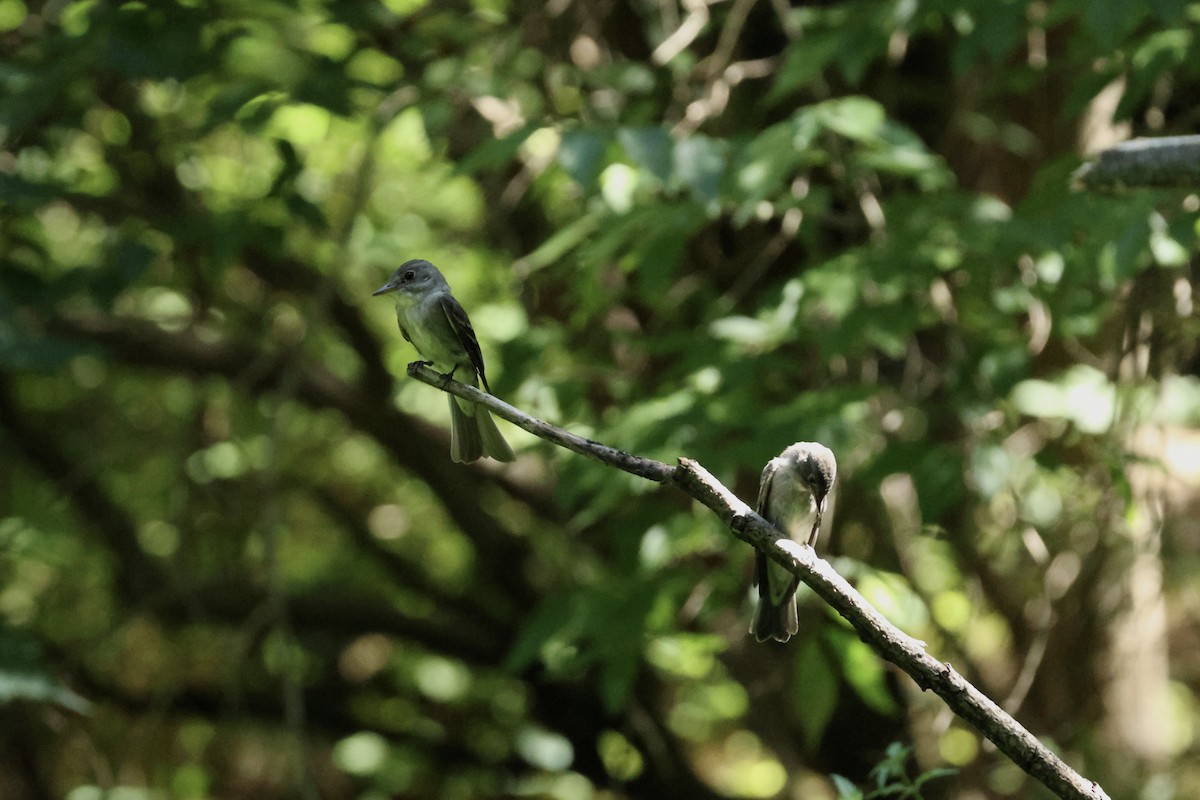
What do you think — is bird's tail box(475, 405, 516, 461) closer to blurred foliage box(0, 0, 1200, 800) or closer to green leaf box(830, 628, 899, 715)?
blurred foliage box(0, 0, 1200, 800)

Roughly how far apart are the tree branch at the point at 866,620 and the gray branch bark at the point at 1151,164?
129 cm

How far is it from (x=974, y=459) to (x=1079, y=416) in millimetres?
779

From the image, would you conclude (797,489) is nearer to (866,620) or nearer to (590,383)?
(866,620)

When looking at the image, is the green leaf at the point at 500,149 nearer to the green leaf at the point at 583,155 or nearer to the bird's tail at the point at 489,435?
the green leaf at the point at 583,155

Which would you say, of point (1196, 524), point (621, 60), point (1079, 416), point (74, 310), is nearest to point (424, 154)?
point (621, 60)

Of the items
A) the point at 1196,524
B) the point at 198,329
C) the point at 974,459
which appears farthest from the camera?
the point at 1196,524

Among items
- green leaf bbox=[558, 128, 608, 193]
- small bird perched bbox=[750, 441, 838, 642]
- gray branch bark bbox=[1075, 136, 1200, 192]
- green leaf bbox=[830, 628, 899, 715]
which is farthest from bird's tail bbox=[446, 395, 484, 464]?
gray branch bark bbox=[1075, 136, 1200, 192]

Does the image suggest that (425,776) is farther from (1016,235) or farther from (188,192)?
(1016,235)

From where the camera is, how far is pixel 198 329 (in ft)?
Answer: 21.4

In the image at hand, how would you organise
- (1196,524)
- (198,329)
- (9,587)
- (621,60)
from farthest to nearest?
(9,587)
(1196,524)
(198,329)
(621,60)

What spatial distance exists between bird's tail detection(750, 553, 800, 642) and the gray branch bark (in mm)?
1178

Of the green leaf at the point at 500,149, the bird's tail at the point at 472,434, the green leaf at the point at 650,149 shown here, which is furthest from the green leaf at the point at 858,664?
the green leaf at the point at 500,149

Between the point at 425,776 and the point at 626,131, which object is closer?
the point at 626,131

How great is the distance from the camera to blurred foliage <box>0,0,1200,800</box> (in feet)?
13.1
